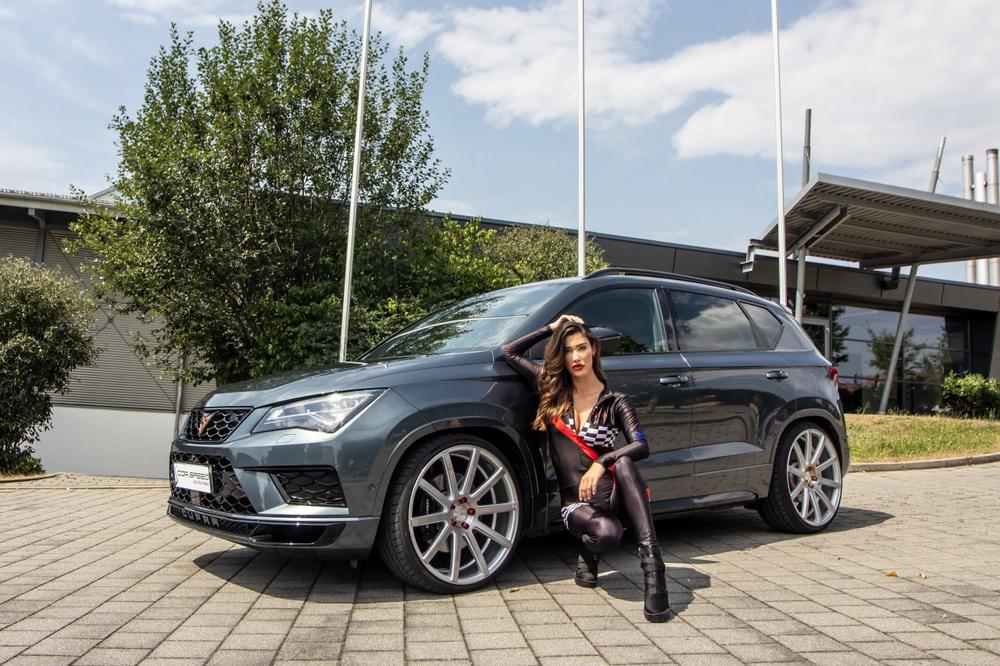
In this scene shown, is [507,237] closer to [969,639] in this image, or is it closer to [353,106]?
[353,106]

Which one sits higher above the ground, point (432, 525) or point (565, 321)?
point (565, 321)

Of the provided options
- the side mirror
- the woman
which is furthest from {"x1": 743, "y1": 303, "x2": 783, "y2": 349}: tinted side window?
the woman

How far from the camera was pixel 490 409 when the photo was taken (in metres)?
4.04

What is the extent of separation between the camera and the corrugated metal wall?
1614 centimetres

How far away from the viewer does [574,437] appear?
3957mm

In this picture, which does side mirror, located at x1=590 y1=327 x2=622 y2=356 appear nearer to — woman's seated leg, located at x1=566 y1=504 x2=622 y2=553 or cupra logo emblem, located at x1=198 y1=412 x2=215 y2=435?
woman's seated leg, located at x1=566 y1=504 x2=622 y2=553

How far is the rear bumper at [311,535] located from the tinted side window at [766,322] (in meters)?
3.34

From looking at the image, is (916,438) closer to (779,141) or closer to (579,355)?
(779,141)

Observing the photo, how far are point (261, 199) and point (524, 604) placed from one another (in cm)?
891

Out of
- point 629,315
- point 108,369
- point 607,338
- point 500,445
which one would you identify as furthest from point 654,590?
point 108,369

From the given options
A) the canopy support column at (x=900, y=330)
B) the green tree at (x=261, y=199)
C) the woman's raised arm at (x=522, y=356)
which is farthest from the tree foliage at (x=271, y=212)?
the canopy support column at (x=900, y=330)

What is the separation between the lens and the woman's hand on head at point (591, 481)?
149 inches

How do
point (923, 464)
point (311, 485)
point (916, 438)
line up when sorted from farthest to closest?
1. point (916, 438)
2. point (923, 464)
3. point (311, 485)

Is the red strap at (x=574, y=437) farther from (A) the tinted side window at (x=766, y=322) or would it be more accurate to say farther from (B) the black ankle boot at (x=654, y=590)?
(A) the tinted side window at (x=766, y=322)
